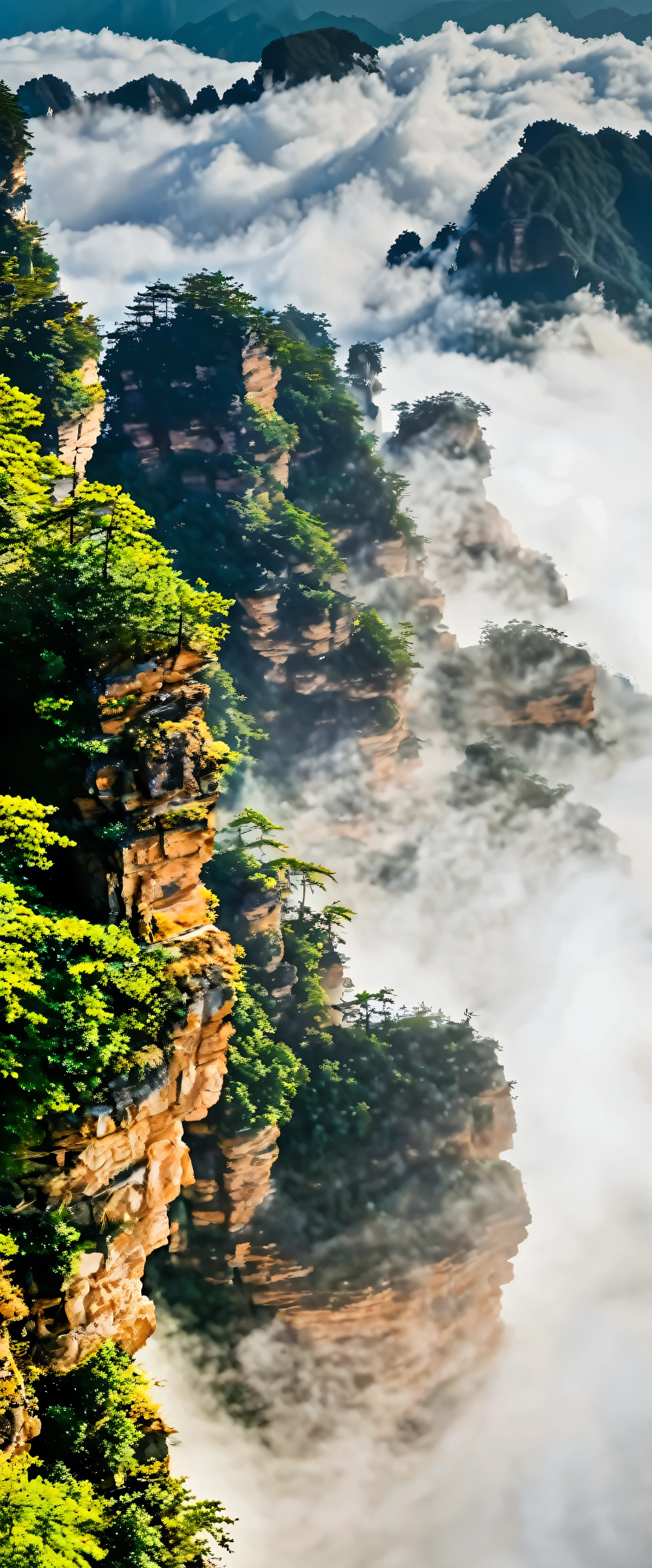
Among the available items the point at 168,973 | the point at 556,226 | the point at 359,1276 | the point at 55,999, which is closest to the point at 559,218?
the point at 556,226

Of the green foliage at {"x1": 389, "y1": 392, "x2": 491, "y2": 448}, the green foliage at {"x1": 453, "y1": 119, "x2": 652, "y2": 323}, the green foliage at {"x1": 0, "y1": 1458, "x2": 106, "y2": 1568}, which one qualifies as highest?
the green foliage at {"x1": 453, "y1": 119, "x2": 652, "y2": 323}

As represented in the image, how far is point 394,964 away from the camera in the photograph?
6103cm

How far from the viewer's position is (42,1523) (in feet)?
38.0

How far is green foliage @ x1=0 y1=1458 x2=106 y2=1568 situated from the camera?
11.0 m

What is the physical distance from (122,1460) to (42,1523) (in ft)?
10.4

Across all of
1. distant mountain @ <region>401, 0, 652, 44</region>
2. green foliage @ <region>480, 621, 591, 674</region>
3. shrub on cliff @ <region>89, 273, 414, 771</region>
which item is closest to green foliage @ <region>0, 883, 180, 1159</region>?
shrub on cliff @ <region>89, 273, 414, 771</region>

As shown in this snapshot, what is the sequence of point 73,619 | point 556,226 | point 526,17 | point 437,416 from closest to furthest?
point 73,619 → point 437,416 → point 556,226 → point 526,17

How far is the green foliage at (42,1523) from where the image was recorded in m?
11.0

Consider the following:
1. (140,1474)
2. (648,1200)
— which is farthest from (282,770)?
(140,1474)

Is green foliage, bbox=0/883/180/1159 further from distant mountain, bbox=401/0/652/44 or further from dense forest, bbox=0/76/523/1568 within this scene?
distant mountain, bbox=401/0/652/44

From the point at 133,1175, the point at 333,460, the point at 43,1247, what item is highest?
the point at 333,460

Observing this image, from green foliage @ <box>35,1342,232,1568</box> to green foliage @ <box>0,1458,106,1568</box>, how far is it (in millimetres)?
597

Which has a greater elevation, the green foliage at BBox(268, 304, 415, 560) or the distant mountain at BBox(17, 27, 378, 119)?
the distant mountain at BBox(17, 27, 378, 119)

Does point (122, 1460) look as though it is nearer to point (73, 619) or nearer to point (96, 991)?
point (96, 991)
